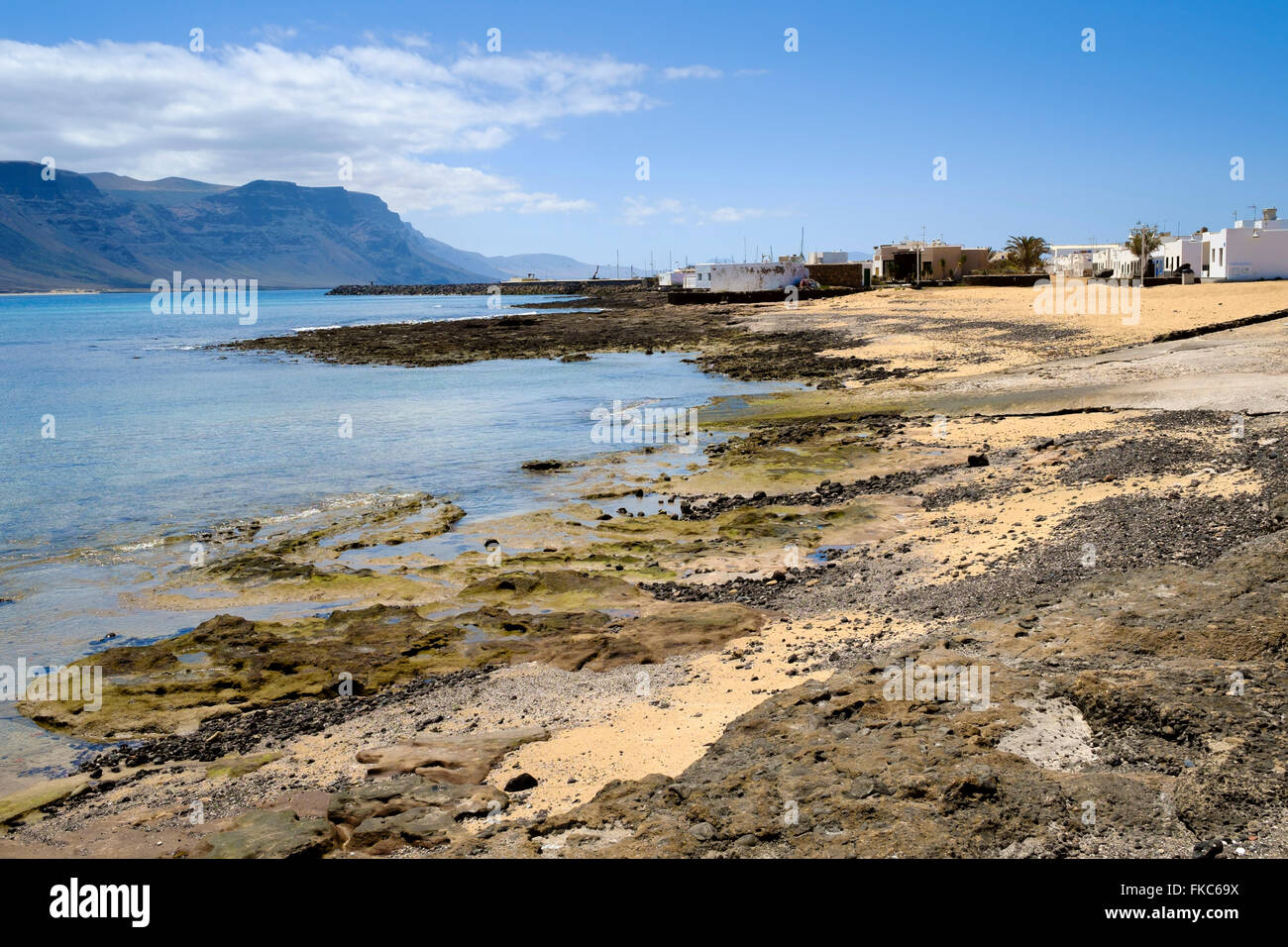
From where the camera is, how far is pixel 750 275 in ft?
306

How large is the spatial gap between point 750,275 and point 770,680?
87478 millimetres

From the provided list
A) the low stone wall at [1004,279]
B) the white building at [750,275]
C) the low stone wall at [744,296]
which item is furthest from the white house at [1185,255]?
the white building at [750,275]

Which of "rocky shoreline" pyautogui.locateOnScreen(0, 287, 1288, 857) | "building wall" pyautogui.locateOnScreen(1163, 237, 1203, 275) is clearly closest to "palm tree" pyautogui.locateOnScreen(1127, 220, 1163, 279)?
"building wall" pyautogui.locateOnScreen(1163, 237, 1203, 275)

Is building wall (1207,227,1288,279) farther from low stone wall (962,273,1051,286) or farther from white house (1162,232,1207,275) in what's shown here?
low stone wall (962,273,1051,286)

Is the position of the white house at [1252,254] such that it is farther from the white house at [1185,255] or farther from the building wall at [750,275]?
the building wall at [750,275]

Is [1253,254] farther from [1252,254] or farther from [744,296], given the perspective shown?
[744,296]

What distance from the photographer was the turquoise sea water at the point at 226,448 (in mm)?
15120

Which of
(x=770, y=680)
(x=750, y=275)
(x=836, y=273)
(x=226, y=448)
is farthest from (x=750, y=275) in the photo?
(x=770, y=680)

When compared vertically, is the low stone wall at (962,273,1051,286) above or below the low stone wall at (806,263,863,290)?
below

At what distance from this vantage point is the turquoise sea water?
15.1 meters

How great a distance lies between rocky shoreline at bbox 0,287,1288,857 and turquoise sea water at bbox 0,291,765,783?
7.78 ft

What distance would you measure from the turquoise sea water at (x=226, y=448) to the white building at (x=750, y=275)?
42.0 metres
